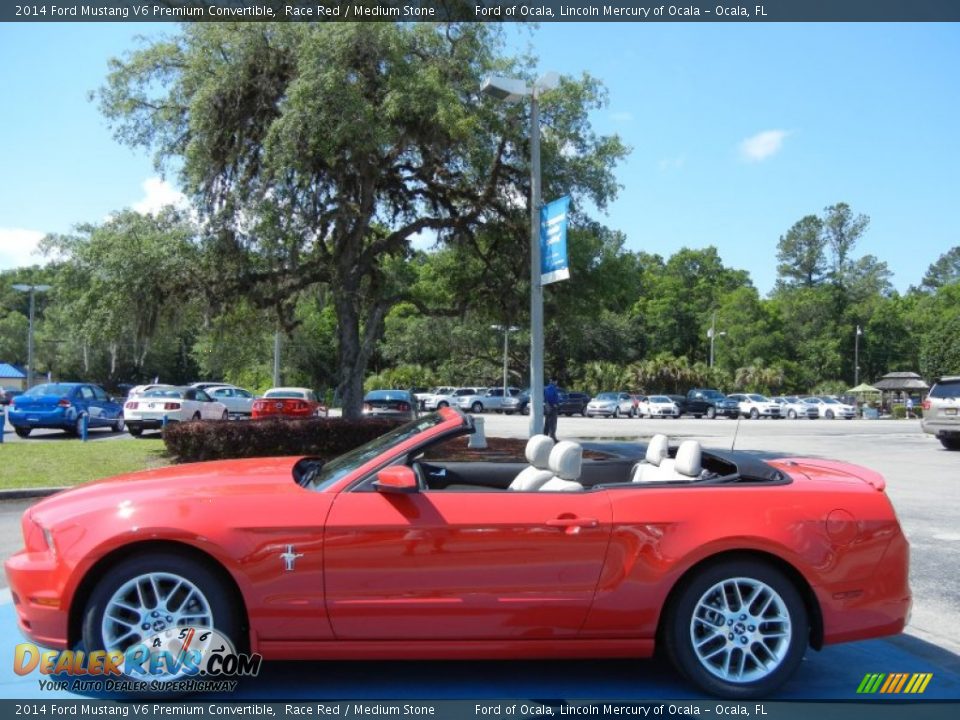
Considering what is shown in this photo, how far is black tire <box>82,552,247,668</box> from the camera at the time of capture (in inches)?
147

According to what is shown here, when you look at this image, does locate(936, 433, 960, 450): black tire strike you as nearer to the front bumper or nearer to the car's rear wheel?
the car's rear wheel

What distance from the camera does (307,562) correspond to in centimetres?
374

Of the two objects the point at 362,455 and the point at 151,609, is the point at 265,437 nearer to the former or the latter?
the point at 362,455

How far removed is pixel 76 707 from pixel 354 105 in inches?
448

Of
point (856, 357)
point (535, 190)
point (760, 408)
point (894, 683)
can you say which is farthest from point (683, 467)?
point (856, 357)

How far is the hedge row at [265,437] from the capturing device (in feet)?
44.2

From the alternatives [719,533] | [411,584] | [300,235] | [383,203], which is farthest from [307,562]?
[383,203]

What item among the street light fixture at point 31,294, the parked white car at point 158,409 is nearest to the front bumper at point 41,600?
the parked white car at point 158,409

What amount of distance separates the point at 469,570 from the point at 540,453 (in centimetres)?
99

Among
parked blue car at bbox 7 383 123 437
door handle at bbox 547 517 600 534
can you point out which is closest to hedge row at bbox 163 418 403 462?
parked blue car at bbox 7 383 123 437

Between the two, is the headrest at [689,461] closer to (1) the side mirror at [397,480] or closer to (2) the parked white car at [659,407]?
(1) the side mirror at [397,480]

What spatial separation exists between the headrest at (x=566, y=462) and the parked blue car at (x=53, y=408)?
17.9 m

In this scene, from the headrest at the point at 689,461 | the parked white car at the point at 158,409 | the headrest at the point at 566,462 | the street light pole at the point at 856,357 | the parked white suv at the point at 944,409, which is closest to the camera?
the headrest at the point at 566,462

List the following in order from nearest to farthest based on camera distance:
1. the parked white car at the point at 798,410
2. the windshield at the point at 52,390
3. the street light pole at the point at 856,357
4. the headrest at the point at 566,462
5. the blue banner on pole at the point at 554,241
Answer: the headrest at the point at 566,462 < the blue banner on pole at the point at 554,241 < the windshield at the point at 52,390 < the parked white car at the point at 798,410 < the street light pole at the point at 856,357
